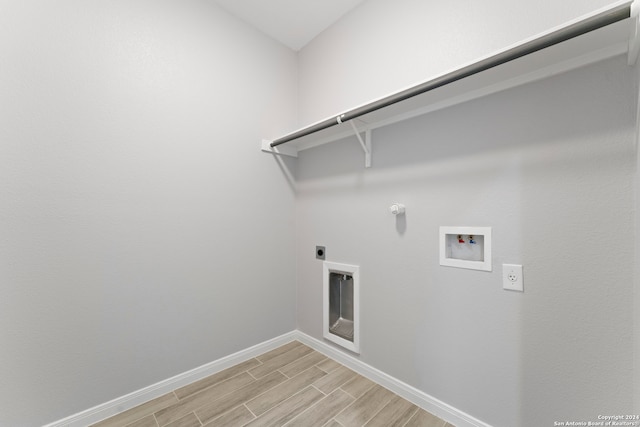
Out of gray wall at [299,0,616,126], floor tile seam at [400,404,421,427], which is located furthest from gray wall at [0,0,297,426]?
floor tile seam at [400,404,421,427]

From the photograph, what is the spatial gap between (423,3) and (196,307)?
7.71ft

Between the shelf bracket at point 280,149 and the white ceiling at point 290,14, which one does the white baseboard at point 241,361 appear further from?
the white ceiling at point 290,14

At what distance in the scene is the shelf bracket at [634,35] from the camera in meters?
0.75

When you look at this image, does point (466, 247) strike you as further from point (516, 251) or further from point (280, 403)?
point (280, 403)

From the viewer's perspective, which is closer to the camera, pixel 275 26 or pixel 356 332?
pixel 356 332

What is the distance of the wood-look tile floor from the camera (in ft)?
4.49

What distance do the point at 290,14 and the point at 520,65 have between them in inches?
63.7

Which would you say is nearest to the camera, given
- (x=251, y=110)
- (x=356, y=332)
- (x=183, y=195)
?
(x=183, y=195)

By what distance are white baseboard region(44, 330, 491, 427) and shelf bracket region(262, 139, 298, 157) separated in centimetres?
155

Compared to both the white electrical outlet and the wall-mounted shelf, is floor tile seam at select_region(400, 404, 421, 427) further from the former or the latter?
the wall-mounted shelf

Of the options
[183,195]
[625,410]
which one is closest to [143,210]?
[183,195]

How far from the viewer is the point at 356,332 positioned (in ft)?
5.91

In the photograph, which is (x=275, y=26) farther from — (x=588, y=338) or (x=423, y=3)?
(x=588, y=338)

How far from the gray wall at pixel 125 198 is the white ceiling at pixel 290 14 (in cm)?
11
